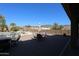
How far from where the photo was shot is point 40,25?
72875 millimetres

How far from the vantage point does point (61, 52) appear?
72.9m

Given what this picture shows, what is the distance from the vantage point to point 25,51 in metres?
72.9

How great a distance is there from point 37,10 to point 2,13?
430mm

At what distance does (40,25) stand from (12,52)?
48 centimetres

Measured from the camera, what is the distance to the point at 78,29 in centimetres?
7288

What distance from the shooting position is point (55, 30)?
7288 cm

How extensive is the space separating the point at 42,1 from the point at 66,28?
1.45 ft

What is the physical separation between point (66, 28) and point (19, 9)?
2.04 feet

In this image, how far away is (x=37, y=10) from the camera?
72.8m

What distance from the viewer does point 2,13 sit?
72.8m

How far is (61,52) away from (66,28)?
1.01 ft

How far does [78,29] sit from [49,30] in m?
0.36

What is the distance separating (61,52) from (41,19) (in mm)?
473

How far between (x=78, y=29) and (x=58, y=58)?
436 mm
